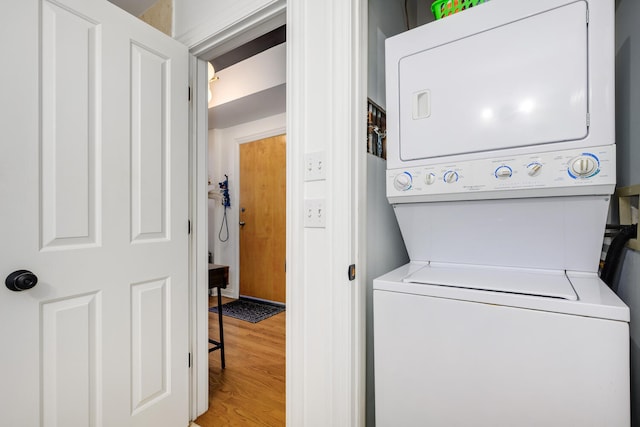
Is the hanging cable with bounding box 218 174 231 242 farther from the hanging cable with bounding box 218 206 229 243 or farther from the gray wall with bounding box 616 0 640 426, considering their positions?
the gray wall with bounding box 616 0 640 426

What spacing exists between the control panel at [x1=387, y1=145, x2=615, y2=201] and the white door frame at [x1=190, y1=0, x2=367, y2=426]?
0.60 feet

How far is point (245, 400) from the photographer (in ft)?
6.07

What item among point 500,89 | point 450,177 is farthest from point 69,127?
point 500,89

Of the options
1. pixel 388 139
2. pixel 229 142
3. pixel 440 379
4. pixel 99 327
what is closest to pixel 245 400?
pixel 99 327

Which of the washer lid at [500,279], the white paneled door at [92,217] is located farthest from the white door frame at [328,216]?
the white paneled door at [92,217]

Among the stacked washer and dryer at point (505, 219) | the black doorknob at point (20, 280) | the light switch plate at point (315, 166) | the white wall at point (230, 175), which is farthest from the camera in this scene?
the white wall at point (230, 175)

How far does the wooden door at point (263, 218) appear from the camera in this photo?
3.73 m

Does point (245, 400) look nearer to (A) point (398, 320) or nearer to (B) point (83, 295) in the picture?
(B) point (83, 295)

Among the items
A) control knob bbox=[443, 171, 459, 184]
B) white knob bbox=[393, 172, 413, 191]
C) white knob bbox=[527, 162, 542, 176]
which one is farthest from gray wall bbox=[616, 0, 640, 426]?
white knob bbox=[393, 172, 413, 191]

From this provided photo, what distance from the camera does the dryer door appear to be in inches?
32.8

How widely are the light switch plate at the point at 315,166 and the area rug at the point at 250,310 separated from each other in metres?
2.50

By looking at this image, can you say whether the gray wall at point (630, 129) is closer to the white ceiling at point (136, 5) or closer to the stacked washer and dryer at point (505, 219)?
the stacked washer and dryer at point (505, 219)

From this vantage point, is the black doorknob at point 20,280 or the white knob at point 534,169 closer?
the white knob at point 534,169

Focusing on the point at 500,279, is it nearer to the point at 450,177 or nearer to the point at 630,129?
the point at 450,177
